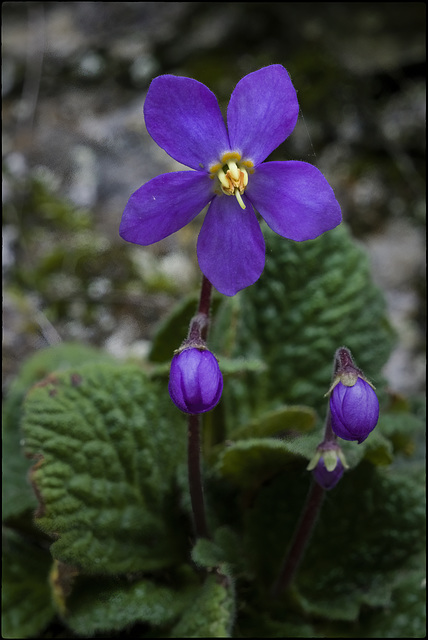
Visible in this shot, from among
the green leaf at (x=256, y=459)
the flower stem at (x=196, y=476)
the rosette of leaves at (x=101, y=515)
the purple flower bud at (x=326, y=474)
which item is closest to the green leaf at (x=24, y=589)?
the rosette of leaves at (x=101, y=515)

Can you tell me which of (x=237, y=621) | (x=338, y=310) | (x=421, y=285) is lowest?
(x=237, y=621)

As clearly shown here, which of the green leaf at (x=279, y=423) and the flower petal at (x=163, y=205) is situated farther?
the green leaf at (x=279, y=423)

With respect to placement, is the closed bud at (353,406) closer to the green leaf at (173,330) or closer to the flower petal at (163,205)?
the flower petal at (163,205)

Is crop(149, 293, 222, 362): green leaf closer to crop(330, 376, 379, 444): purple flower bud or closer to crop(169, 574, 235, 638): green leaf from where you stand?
crop(169, 574, 235, 638): green leaf

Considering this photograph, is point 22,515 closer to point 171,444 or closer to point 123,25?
point 171,444

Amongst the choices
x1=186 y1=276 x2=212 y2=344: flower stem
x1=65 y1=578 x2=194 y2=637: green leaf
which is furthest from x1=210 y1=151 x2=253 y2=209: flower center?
x1=65 y1=578 x2=194 y2=637: green leaf

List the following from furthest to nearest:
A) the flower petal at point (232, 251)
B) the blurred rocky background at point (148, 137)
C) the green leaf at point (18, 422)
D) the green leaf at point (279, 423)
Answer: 1. the blurred rocky background at point (148, 137)
2. the green leaf at point (18, 422)
3. the green leaf at point (279, 423)
4. the flower petal at point (232, 251)

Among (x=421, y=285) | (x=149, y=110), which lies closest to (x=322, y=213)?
(x=149, y=110)
